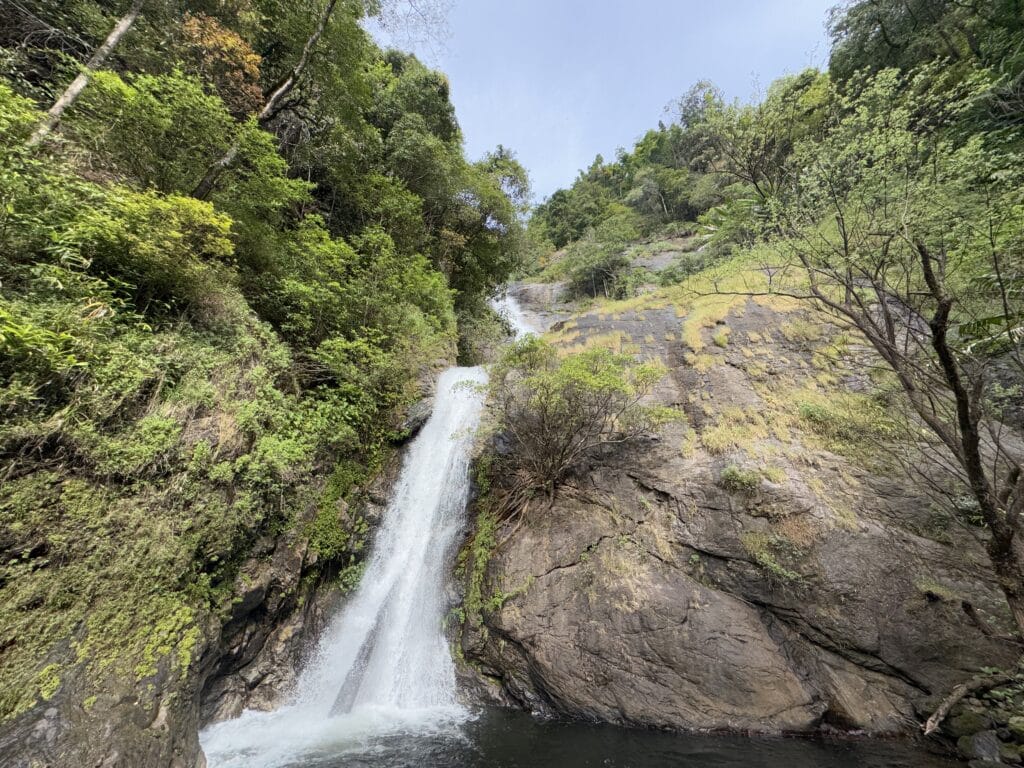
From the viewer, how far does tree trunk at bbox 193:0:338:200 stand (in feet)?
25.3

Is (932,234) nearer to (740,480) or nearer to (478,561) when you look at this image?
(740,480)

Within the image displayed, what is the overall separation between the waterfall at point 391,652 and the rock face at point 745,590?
1.03 metres

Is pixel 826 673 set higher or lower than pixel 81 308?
lower

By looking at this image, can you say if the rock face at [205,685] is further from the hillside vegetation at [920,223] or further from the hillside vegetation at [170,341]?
the hillside vegetation at [920,223]

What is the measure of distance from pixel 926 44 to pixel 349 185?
939 inches

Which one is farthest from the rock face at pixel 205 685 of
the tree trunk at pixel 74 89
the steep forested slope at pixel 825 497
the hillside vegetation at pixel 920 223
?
the hillside vegetation at pixel 920 223

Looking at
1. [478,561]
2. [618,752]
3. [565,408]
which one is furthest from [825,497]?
[478,561]

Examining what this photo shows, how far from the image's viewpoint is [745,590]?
6617 millimetres

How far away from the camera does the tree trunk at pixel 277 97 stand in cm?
770

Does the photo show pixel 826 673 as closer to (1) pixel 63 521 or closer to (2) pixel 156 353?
(1) pixel 63 521

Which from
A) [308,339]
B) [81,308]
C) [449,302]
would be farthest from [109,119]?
[449,302]

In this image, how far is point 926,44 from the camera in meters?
14.9

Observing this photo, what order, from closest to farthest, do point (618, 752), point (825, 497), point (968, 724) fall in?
1. point (968, 724)
2. point (618, 752)
3. point (825, 497)

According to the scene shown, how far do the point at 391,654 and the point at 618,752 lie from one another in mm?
4438
